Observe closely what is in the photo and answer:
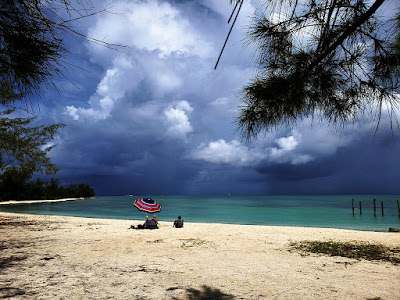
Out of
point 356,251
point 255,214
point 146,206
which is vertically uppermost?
point 146,206

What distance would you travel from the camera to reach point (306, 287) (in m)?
4.38

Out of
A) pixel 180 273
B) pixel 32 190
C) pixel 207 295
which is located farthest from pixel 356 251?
pixel 32 190

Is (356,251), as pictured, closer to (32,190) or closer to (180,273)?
(180,273)

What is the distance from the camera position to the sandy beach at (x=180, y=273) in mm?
4012

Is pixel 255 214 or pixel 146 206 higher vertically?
pixel 146 206

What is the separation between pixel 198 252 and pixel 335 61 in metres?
6.16

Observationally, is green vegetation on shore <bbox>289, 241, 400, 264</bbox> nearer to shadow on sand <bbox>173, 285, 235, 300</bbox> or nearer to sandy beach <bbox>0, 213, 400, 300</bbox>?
sandy beach <bbox>0, 213, 400, 300</bbox>

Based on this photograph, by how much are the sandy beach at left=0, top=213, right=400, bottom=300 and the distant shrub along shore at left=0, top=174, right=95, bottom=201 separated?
4905 cm

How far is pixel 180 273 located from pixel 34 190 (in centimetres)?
8460

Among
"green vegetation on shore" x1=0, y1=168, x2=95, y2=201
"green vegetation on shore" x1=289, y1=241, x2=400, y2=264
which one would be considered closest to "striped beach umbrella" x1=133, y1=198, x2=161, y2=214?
"green vegetation on shore" x1=289, y1=241, x2=400, y2=264

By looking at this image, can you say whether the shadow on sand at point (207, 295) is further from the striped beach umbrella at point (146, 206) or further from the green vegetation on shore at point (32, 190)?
the green vegetation on shore at point (32, 190)

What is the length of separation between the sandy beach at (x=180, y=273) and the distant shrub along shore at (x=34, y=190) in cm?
4905

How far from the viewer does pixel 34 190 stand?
72.4 m

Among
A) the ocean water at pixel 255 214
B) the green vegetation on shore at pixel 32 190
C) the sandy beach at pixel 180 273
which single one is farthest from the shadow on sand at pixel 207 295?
the green vegetation on shore at pixel 32 190
